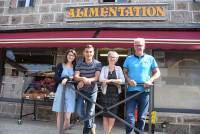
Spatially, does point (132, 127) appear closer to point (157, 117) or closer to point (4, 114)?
point (157, 117)

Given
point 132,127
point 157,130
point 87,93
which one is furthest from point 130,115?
point 157,130

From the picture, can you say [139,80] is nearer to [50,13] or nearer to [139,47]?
[139,47]

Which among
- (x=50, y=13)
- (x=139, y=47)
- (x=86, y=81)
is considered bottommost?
(x=86, y=81)

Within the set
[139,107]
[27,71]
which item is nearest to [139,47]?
[139,107]

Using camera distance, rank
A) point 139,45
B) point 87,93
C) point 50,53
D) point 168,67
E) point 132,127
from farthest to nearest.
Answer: point 50,53
point 168,67
point 87,93
point 139,45
point 132,127

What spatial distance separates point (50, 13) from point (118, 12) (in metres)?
2.45

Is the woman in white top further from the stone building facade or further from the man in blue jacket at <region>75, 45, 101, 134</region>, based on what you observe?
the stone building facade

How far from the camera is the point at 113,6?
9.09 meters

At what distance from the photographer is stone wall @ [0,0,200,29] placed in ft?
28.6

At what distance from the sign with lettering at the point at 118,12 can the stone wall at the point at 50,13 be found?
0.20 meters

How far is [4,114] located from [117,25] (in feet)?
16.1

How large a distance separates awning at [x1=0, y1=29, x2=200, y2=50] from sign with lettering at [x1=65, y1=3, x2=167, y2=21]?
869mm

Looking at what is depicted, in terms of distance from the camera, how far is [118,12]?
9016 mm

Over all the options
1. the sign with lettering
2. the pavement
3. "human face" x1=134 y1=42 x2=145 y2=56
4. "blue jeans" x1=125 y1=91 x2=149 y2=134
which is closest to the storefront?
the sign with lettering
